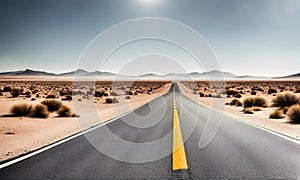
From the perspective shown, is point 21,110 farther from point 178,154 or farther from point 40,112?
point 178,154

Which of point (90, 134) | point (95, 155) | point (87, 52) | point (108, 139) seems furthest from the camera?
point (87, 52)

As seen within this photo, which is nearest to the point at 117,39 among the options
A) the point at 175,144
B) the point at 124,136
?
the point at 124,136

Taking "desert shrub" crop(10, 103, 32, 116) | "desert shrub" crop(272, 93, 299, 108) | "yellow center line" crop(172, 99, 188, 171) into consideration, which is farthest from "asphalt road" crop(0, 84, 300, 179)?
"desert shrub" crop(272, 93, 299, 108)

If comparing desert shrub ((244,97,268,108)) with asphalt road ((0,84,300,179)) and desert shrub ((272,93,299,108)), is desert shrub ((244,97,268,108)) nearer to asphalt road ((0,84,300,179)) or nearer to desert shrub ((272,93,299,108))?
desert shrub ((272,93,299,108))

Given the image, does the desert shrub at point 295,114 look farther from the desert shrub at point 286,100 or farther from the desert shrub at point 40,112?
the desert shrub at point 40,112

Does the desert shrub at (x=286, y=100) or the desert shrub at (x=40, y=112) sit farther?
the desert shrub at (x=286, y=100)

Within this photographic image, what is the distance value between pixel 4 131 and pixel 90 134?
12.2 feet

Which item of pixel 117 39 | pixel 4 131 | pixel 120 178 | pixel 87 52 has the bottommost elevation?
pixel 4 131

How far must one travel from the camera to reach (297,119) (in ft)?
41.2

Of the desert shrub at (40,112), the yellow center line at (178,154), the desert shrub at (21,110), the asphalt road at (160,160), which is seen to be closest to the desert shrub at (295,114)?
the asphalt road at (160,160)

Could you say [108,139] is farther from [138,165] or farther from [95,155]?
[138,165]

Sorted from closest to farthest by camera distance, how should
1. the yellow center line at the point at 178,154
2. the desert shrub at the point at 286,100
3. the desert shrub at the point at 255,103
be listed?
the yellow center line at the point at 178,154 → the desert shrub at the point at 286,100 → the desert shrub at the point at 255,103

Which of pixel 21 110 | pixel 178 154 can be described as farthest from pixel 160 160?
pixel 21 110

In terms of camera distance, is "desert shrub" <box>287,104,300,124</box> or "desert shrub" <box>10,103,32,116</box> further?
"desert shrub" <box>10,103,32,116</box>
